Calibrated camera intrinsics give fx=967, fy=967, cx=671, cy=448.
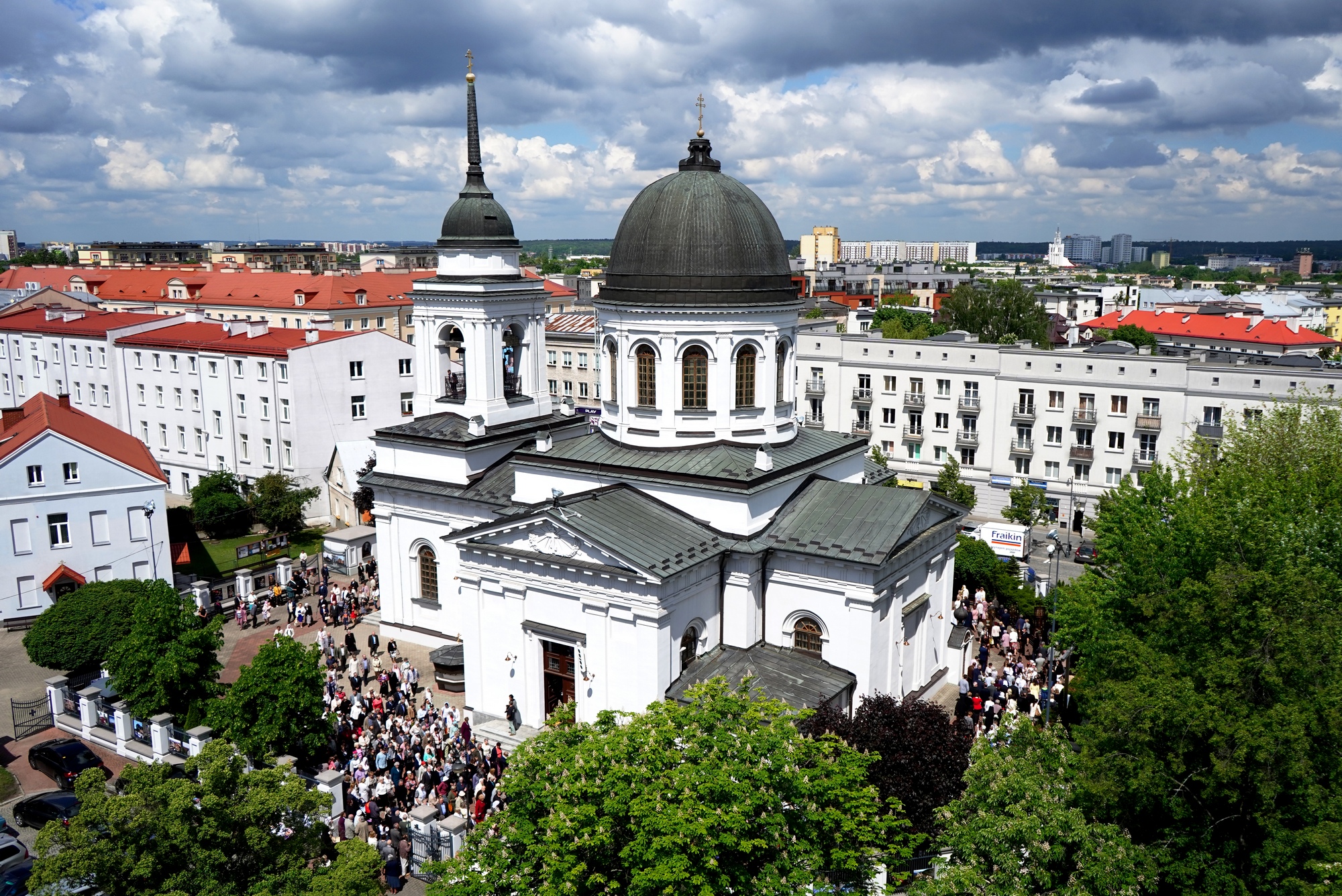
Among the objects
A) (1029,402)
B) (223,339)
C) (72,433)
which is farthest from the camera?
(223,339)

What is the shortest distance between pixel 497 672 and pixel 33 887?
14.2 metres

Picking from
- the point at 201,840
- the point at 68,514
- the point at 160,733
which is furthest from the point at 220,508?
the point at 201,840

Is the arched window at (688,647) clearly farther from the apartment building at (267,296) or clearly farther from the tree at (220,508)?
the apartment building at (267,296)

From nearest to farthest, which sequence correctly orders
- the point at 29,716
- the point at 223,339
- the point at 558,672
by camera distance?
the point at 558,672 → the point at 29,716 → the point at 223,339

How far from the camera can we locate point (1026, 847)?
13703mm

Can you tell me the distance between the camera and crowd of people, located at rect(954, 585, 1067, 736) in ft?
89.2

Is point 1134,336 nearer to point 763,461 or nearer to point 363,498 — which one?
point 363,498

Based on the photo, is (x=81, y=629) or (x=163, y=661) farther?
(x=81, y=629)

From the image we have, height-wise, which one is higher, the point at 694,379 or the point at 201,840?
the point at 694,379

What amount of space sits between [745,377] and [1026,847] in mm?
17192

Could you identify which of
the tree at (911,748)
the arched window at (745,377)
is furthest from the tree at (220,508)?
the tree at (911,748)

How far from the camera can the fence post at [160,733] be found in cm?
2452

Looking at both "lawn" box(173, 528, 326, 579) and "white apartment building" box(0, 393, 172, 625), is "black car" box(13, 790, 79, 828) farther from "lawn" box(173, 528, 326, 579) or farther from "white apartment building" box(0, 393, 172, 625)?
"lawn" box(173, 528, 326, 579)

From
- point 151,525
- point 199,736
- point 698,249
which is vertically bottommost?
point 199,736
